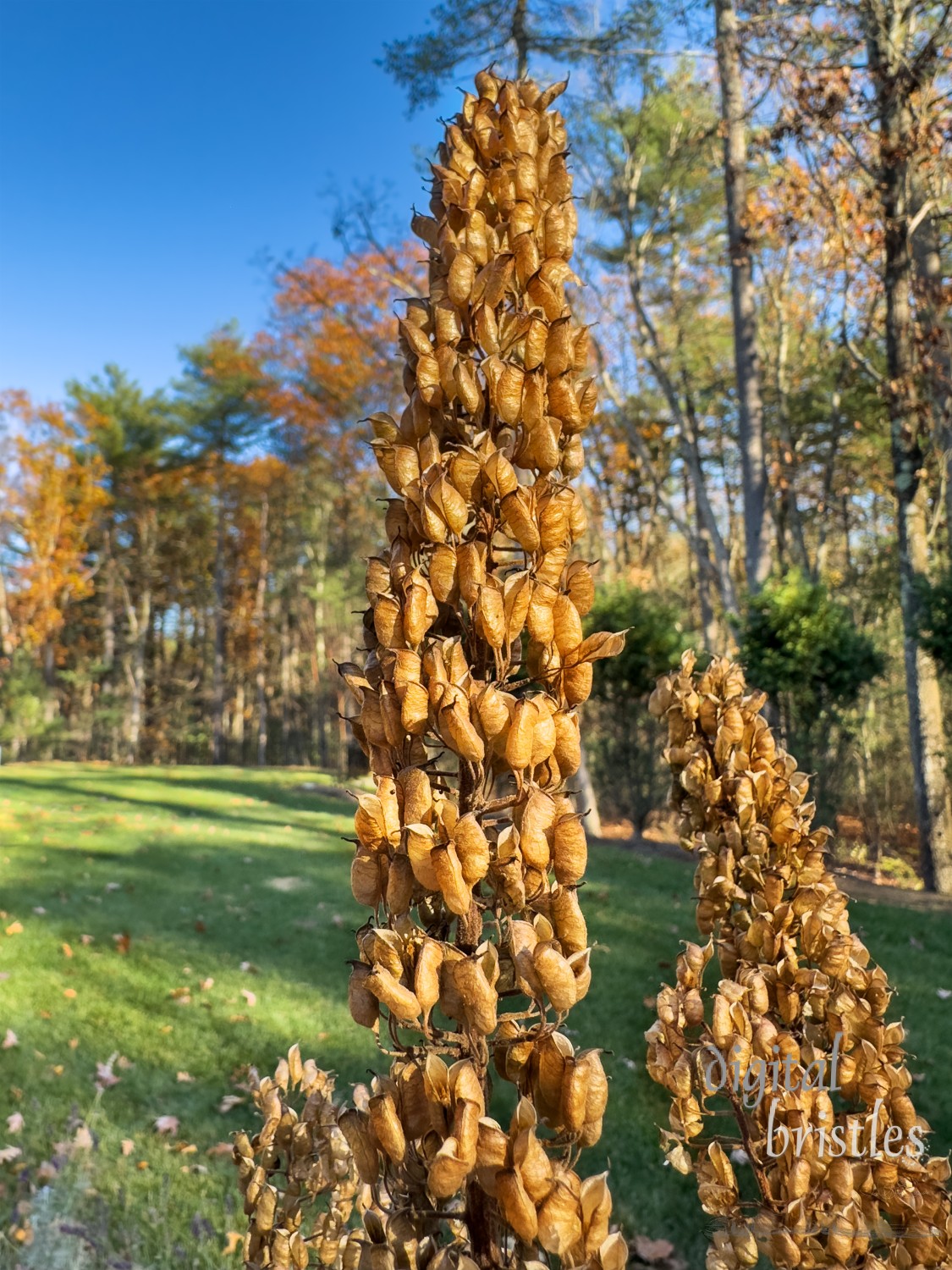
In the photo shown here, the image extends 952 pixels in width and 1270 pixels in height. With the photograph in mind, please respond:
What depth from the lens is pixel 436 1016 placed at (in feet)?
16.0

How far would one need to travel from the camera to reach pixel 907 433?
8.80 metres

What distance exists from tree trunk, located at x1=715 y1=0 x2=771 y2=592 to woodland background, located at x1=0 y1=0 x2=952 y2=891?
5 cm

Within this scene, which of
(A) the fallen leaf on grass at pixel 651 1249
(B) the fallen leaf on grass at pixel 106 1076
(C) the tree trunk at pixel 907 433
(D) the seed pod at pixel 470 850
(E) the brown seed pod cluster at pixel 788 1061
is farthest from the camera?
(C) the tree trunk at pixel 907 433

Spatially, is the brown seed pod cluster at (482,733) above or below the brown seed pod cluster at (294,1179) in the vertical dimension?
above

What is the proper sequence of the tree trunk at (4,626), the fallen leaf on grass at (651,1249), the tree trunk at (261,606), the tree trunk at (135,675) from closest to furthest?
the fallen leaf on grass at (651,1249), the tree trunk at (135,675), the tree trunk at (4,626), the tree trunk at (261,606)

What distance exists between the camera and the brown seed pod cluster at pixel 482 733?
90cm

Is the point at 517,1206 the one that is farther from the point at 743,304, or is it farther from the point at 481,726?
the point at 743,304

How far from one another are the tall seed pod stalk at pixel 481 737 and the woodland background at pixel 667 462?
0.31m

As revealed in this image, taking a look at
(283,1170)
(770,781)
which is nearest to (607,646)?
(770,781)

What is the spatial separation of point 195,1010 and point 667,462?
66.3 ft

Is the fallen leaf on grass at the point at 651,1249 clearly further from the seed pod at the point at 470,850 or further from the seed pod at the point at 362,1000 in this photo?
the seed pod at the point at 470,850

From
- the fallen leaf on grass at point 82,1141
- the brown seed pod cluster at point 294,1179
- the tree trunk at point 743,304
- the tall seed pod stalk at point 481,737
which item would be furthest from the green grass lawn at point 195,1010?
the tree trunk at point 743,304

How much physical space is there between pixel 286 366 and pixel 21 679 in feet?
37.0

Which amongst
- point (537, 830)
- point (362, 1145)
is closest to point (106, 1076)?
point (362, 1145)
